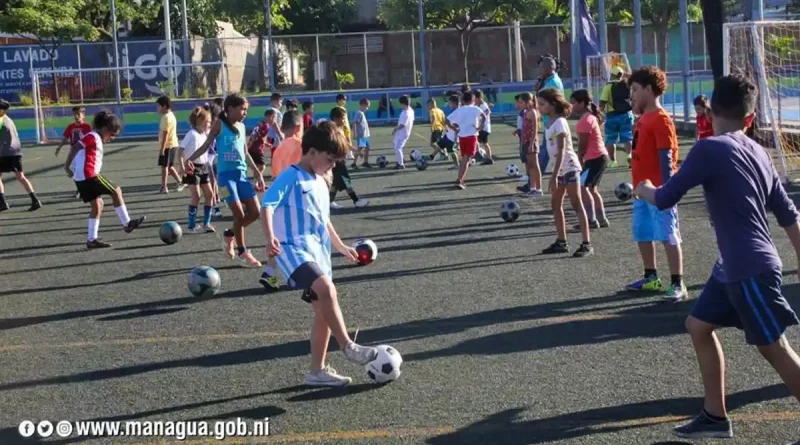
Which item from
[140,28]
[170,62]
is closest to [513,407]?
[170,62]

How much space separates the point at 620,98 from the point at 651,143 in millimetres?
11624

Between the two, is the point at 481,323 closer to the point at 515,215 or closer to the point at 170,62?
the point at 515,215

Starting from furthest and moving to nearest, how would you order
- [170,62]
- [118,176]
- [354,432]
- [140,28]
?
[140,28], [170,62], [118,176], [354,432]

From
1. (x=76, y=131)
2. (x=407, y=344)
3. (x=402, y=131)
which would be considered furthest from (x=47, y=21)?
(x=407, y=344)

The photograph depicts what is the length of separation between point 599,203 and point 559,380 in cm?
703

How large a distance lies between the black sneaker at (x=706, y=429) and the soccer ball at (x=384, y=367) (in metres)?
1.86

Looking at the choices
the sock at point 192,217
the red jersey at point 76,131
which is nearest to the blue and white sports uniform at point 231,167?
the sock at point 192,217

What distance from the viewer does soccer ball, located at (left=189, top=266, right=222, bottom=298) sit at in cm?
977

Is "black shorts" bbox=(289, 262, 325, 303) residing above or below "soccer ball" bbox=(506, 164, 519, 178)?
above

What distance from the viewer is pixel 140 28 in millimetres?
61656

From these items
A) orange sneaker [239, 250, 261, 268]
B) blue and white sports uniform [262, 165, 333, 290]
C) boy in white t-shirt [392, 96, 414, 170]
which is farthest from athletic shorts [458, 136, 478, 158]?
blue and white sports uniform [262, 165, 333, 290]

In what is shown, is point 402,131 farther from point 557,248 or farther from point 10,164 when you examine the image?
point 557,248

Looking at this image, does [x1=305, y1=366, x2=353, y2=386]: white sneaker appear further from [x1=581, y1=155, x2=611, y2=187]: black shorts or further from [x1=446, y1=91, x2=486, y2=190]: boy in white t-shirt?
[x1=446, y1=91, x2=486, y2=190]: boy in white t-shirt

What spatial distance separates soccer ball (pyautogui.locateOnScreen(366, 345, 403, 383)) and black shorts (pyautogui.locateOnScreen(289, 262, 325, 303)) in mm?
550
